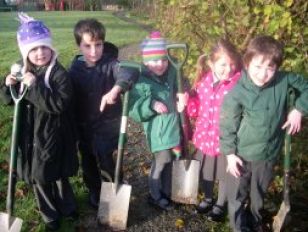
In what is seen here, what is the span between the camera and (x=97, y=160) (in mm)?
4266

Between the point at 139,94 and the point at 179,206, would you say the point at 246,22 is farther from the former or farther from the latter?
the point at 179,206

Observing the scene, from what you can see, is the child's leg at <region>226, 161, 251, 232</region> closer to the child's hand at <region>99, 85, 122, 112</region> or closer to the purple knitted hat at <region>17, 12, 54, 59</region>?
the child's hand at <region>99, 85, 122, 112</region>

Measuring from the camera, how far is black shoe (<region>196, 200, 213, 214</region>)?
4.36m

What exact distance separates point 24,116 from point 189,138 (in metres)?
1.50

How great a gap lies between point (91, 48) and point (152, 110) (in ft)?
2.42

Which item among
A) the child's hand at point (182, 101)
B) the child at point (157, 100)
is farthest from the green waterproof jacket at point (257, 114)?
the child at point (157, 100)

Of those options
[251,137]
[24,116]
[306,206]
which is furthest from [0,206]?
[306,206]

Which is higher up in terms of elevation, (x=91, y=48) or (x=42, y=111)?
(x=91, y=48)

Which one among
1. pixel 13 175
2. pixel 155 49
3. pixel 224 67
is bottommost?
pixel 13 175

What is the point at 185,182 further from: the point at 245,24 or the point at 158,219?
the point at 245,24

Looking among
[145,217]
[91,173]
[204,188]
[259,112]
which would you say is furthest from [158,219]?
[259,112]

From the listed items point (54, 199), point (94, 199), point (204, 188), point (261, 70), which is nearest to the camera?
point (261, 70)

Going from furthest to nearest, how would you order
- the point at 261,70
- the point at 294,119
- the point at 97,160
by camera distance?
the point at 97,160
the point at 294,119
the point at 261,70

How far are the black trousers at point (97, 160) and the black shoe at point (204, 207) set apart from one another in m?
0.86
